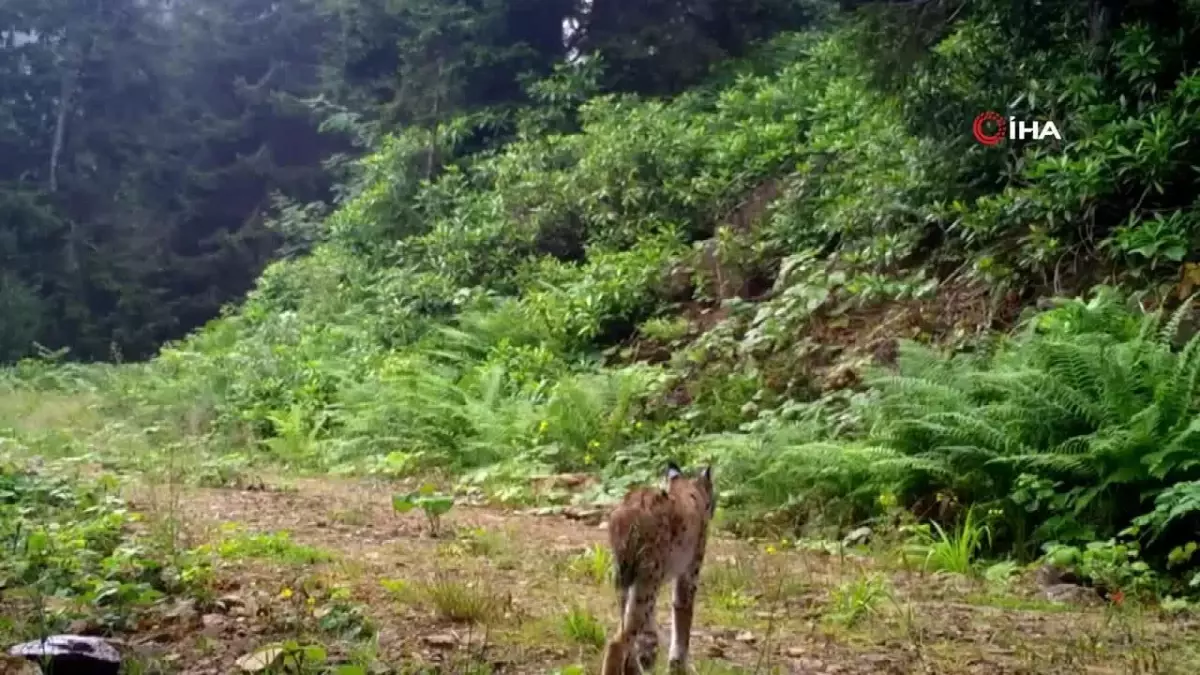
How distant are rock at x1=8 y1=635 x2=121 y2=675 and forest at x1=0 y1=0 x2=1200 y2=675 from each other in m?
0.17

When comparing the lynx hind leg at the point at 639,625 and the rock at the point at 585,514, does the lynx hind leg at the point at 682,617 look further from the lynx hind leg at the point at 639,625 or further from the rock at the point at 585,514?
the rock at the point at 585,514

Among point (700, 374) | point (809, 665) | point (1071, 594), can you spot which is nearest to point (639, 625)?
point (809, 665)

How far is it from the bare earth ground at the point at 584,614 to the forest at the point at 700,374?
3cm

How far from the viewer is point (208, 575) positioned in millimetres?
4711

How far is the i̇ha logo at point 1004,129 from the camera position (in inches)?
379

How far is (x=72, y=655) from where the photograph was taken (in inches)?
135

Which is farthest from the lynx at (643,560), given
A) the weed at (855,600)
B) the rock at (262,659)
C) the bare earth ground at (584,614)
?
the weed at (855,600)

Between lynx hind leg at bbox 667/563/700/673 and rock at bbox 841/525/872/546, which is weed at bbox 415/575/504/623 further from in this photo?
rock at bbox 841/525/872/546

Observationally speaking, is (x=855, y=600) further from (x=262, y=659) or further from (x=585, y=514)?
(x=585, y=514)

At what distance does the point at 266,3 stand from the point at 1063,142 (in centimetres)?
2680

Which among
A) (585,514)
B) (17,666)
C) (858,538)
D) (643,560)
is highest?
(643,560)

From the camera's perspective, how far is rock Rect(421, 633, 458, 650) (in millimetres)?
4090

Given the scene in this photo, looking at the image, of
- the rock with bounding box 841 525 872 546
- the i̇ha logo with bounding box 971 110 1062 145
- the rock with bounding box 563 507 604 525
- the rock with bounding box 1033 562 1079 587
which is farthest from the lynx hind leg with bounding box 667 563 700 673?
the i̇ha logo with bounding box 971 110 1062 145

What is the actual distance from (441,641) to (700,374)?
20.9 feet
